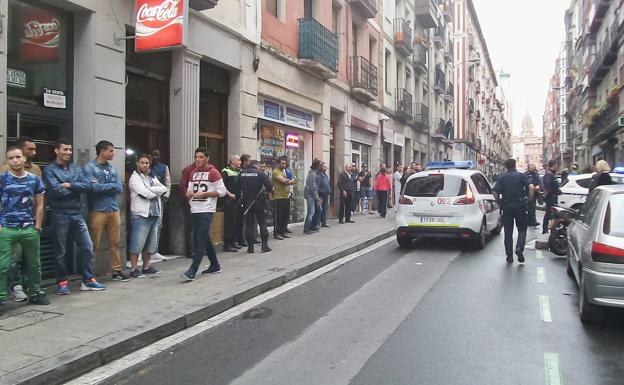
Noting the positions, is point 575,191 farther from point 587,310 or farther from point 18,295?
point 18,295

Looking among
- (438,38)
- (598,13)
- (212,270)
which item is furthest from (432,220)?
(598,13)

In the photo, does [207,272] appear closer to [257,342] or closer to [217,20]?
[257,342]

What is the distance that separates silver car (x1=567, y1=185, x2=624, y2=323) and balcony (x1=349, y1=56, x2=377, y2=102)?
44.3ft

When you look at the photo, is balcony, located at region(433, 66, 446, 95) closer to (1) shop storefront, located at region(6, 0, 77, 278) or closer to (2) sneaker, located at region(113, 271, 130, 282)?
(1) shop storefront, located at region(6, 0, 77, 278)

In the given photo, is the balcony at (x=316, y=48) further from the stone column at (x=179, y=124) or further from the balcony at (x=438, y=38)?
the balcony at (x=438, y=38)

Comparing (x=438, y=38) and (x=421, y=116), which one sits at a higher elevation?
(x=438, y=38)

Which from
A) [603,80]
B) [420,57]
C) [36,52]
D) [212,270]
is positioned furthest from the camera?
[603,80]

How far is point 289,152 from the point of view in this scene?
15.0 metres

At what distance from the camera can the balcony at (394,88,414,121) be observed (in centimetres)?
2428

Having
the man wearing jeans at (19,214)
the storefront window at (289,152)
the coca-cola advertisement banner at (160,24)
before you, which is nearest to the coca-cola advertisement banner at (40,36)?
the coca-cola advertisement banner at (160,24)

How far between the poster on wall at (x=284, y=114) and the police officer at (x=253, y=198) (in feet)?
11.5

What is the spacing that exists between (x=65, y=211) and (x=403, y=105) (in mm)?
→ 20093

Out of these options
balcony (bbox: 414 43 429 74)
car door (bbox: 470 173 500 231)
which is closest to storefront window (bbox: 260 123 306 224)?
car door (bbox: 470 173 500 231)

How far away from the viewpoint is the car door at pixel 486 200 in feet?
35.6
